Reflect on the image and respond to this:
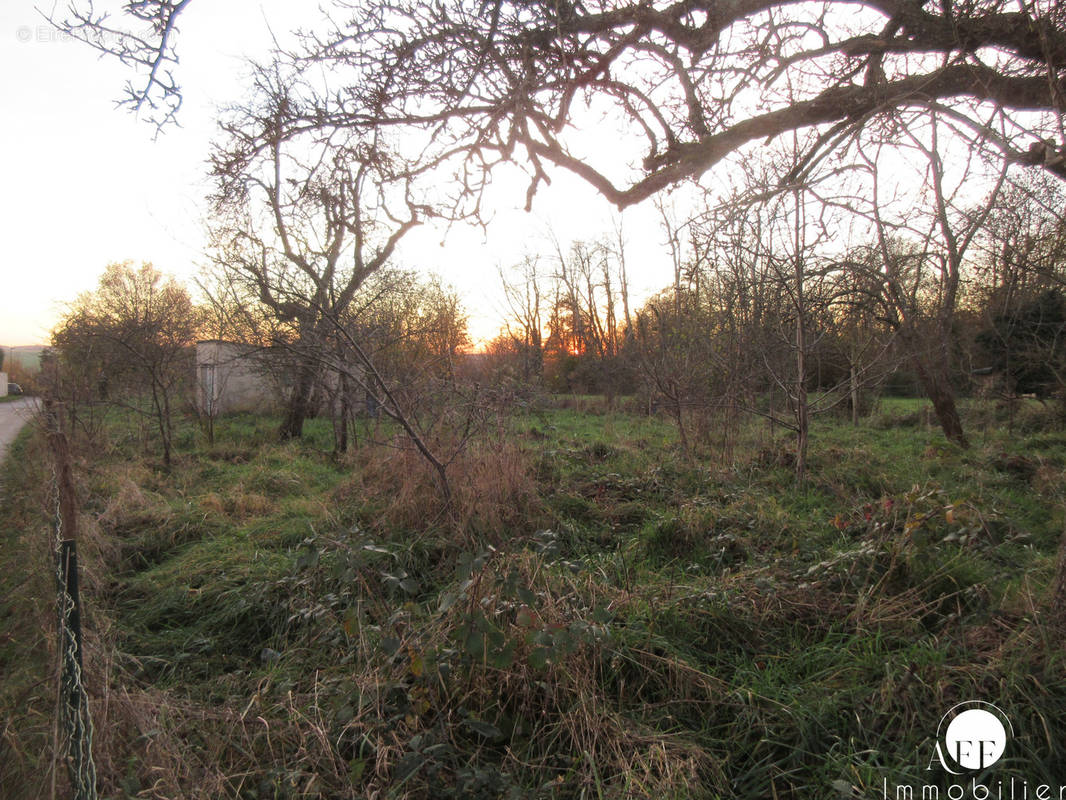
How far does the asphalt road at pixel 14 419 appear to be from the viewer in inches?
302

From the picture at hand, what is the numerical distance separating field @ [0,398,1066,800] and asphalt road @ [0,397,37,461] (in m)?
3.20

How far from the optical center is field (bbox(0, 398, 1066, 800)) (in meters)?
1.96

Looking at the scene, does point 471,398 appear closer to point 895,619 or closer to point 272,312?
point 272,312

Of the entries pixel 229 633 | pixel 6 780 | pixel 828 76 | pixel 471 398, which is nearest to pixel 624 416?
pixel 471 398

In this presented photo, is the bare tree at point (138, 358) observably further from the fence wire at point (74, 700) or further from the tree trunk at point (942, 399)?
the tree trunk at point (942, 399)

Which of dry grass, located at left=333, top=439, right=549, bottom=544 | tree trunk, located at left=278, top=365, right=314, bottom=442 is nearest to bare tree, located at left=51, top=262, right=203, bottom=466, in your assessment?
tree trunk, located at left=278, top=365, right=314, bottom=442

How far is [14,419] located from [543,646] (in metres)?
23.1

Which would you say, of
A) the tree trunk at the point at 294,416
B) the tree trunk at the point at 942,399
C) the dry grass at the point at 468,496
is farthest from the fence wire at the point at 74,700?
the tree trunk at the point at 942,399

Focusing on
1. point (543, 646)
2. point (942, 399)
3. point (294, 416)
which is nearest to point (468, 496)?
point (543, 646)

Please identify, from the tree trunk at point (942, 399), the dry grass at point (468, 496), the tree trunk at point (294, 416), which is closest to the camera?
the dry grass at point (468, 496)

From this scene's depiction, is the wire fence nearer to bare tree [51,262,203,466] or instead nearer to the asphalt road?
the asphalt road

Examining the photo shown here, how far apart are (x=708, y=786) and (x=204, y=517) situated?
533 centimetres

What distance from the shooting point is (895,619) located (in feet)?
8.50

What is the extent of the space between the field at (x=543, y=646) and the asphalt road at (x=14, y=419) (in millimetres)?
3204
